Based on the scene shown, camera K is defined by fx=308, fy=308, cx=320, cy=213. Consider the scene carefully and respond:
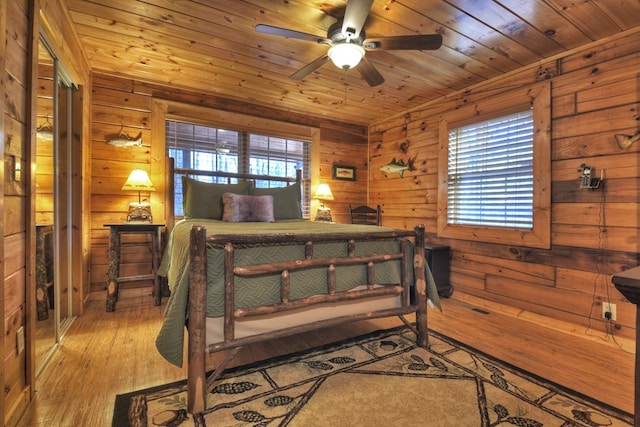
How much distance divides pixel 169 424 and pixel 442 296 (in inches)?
112

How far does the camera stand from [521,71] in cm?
286

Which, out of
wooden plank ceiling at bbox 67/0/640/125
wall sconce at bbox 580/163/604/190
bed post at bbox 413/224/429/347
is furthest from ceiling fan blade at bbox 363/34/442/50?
wall sconce at bbox 580/163/604/190

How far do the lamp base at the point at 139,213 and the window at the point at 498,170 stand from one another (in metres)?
3.20

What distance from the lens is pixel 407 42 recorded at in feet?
6.36

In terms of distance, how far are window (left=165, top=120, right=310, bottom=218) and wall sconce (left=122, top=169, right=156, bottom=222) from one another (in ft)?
1.33

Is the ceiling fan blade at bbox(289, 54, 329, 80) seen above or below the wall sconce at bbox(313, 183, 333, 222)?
above

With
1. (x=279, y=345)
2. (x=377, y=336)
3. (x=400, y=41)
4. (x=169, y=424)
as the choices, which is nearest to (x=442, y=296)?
(x=377, y=336)

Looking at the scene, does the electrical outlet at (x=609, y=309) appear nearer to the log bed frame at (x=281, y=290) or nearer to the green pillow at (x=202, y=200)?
the log bed frame at (x=281, y=290)

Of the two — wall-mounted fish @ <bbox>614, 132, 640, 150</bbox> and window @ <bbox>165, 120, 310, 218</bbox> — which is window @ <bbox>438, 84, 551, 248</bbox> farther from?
window @ <bbox>165, 120, 310, 218</bbox>

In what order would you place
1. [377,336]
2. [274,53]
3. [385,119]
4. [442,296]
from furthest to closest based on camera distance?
[385,119], [442,296], [274,53], [377,336]

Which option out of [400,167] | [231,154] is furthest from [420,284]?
[231,154]

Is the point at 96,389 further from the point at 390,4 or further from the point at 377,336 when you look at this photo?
the point at 390,4

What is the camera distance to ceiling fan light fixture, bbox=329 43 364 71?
1.98 meters

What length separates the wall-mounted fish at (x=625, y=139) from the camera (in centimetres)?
217
